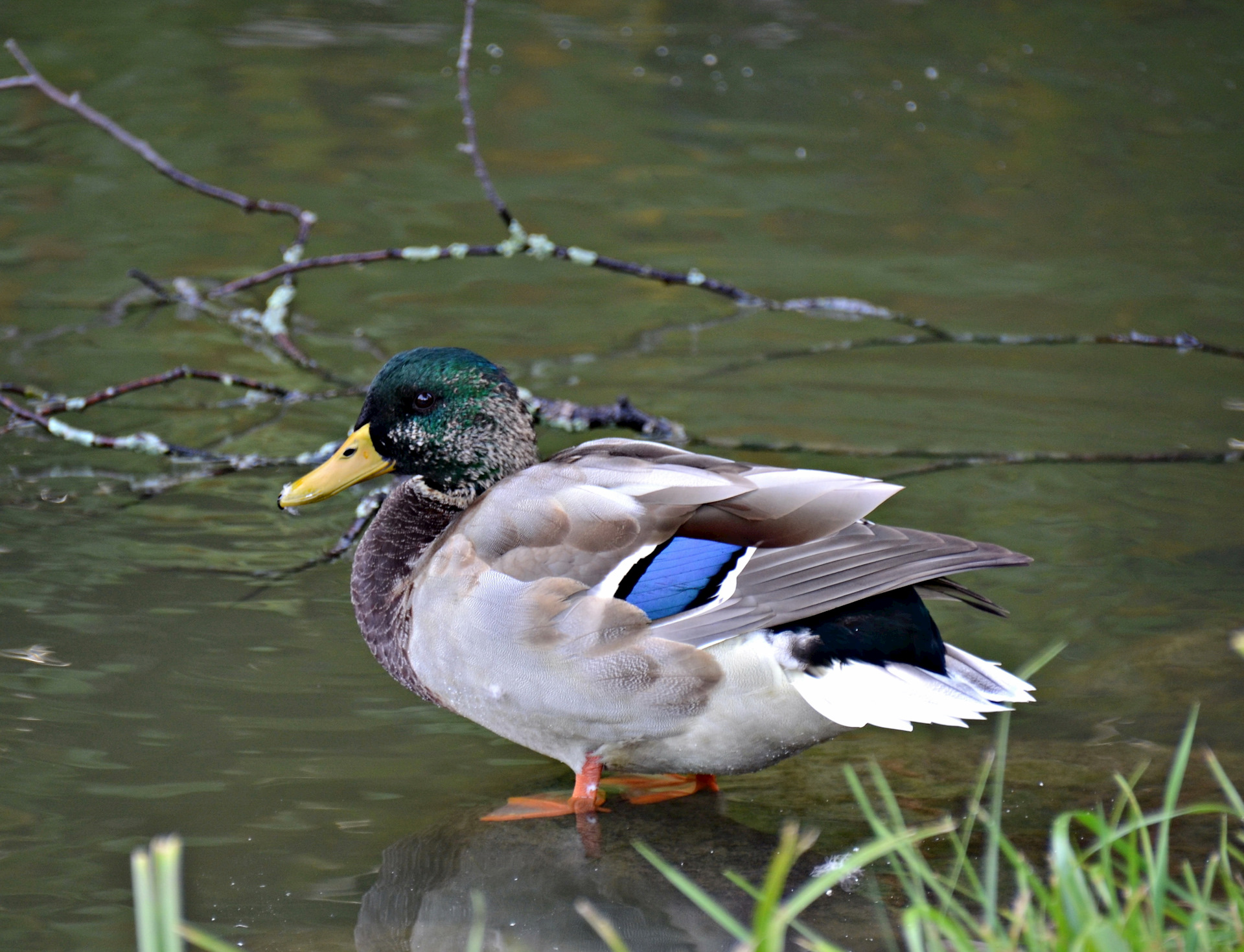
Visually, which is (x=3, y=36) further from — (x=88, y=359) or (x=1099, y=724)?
(x=1099, y=724)

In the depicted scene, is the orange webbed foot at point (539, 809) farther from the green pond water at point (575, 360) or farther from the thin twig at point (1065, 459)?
the thin twig at point (1065, 459)

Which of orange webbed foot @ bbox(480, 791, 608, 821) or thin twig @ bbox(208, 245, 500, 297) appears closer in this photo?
orange webbed foot @ bbox(480, 791, 608, 821)

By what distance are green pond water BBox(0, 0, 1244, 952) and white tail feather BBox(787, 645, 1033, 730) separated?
Answer: 36 cm

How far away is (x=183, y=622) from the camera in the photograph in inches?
152

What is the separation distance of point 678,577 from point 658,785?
686 millimetres

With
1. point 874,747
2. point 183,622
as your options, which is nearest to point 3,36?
point 183,622

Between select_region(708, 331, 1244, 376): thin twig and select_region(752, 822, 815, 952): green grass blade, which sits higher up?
select_region(752, 822, 815, 952): green grass blade

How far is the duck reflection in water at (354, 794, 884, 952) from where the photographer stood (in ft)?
8.61

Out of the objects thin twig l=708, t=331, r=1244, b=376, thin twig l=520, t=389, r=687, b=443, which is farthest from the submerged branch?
thin twig l=708, t=331, r=1244, b=376

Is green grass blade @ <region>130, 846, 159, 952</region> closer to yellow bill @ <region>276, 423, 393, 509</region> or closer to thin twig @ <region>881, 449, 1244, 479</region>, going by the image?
yellow bill @ <region>276, 423, 393, 509</region>

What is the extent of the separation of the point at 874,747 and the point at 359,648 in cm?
140

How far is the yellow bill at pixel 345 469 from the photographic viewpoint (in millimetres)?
3326

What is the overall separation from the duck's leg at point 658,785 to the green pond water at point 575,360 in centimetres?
6

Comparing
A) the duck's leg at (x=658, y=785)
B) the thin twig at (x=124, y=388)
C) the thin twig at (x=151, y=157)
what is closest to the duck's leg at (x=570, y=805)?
the duck's leg at (x=658, y=785)
